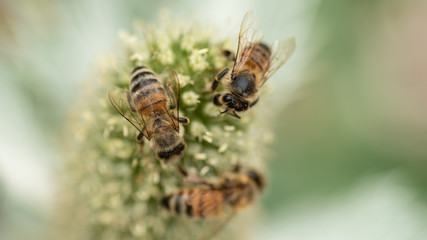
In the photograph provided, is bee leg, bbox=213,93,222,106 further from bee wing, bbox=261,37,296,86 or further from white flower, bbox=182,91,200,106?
bee wing, bbox=261,37,296,86

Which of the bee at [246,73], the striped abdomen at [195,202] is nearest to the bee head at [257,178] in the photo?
the striped abdomen at [195,202]

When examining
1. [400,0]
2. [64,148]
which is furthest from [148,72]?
[400,0]

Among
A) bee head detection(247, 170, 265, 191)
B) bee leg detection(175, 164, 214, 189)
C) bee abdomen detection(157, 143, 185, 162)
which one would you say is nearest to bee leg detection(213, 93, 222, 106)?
bee abdomen detection(157, 143, 185, 162)

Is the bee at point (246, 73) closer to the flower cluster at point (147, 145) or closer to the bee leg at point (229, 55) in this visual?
the bee leg at point (229, 55)

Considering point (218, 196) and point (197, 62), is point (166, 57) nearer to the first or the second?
point (197, 62)

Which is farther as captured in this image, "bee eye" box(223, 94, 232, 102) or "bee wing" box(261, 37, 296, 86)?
"bee wing" box(261, 37, 296, 86)

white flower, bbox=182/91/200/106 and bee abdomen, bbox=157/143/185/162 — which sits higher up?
white flower, bbox=182/91/200/106

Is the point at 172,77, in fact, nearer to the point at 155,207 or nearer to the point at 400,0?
the point at 155,207
